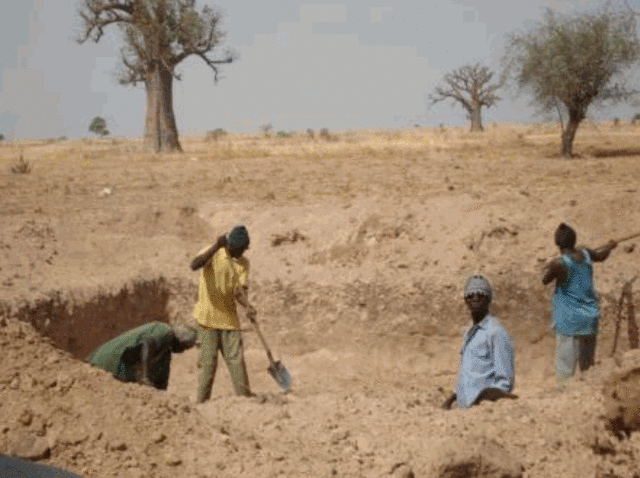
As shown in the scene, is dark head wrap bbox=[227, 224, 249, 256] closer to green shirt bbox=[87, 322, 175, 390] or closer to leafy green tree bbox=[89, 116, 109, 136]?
green shirt bbox=[87, 322, 175, 390]

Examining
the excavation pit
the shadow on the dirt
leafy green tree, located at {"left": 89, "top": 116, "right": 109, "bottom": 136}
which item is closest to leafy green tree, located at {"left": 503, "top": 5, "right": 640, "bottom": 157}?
the shadow on the dirt

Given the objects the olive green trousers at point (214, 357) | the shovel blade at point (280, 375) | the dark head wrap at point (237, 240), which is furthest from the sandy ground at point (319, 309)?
the dark head wrap at point (237, 240)

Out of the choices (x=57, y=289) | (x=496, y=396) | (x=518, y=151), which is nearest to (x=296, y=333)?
(x=57, y=289)

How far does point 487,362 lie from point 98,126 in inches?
2216

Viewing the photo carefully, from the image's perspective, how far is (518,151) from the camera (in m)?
22.7

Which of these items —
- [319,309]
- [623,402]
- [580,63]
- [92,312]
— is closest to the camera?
[623,402]

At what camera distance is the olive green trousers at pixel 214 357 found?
21.9 ft

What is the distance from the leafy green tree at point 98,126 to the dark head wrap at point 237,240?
5383cm

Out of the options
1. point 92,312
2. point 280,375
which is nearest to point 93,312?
point 92,312

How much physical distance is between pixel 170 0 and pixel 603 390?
78.1 feet

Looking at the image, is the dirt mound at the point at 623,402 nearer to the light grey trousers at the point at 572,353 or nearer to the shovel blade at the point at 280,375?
the light grey trousers at the point at 572,353

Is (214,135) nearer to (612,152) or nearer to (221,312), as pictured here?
(612,152)

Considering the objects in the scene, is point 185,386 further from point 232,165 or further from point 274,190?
point 232,165

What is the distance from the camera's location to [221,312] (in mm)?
6688
